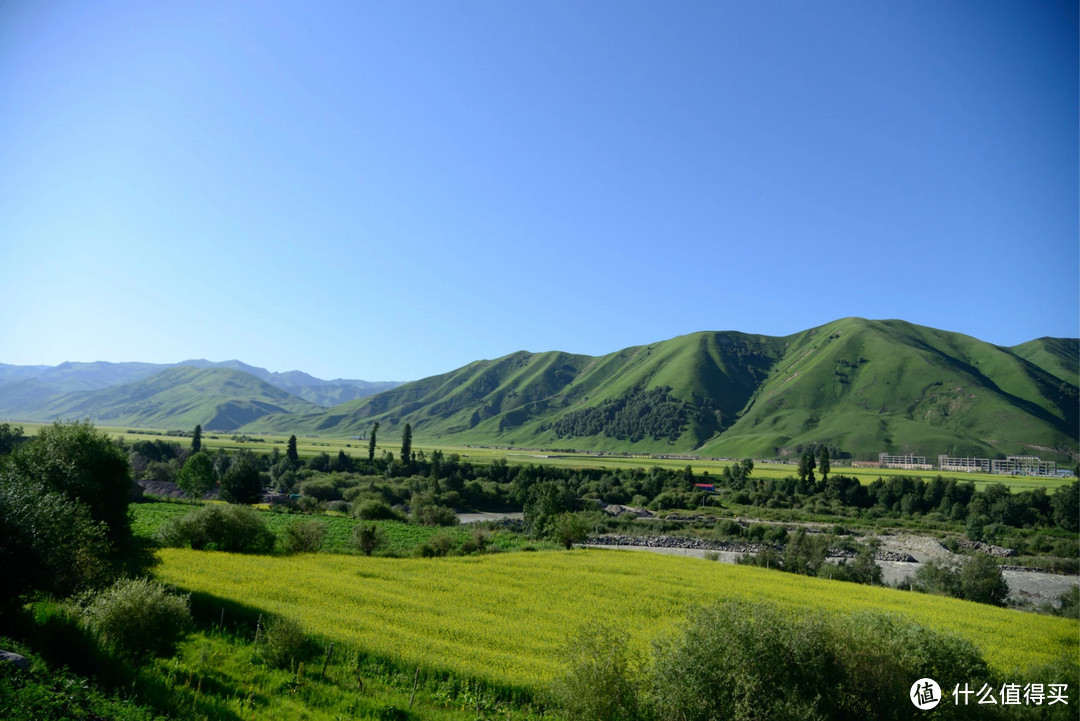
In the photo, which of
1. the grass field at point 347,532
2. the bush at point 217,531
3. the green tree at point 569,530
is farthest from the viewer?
the green tree at point 569,530

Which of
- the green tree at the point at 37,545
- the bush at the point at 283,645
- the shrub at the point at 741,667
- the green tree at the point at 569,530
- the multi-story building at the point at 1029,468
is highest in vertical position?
the green tree at the point at 37,545

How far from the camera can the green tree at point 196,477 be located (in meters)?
95.0

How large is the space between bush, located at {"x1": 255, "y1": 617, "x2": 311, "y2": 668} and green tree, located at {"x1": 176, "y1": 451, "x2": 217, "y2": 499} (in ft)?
277

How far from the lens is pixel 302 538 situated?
5162 centimetres

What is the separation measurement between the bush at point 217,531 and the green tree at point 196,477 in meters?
52.7

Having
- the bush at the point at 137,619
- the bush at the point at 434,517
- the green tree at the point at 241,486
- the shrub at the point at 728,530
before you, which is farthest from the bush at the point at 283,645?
the shrub at the point at 728,530

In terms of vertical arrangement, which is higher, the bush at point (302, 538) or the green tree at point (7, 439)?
the green tree at point (7, 439)

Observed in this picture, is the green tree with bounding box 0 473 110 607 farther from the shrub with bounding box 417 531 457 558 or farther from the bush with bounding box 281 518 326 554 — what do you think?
the shrub with bounding box 417 531 457 558

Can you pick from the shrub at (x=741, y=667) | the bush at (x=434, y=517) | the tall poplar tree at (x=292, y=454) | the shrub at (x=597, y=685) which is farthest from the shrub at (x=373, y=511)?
the shrub at (x=741, y=667)

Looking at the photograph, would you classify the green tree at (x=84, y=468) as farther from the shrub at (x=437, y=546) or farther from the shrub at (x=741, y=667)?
the shrub at (x=741, y=667)

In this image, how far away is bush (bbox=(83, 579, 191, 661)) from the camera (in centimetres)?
1992

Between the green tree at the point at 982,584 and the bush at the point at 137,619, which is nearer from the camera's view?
the bush at the point at 137,619

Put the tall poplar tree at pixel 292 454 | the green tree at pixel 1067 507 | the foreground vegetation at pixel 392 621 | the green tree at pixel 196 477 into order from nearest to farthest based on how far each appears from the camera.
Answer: the foreground vegetation at pixel 392 621, the green tree at pixel 196 477, the green tree at pixel 1067 507, the tall poplar tree at pixel 292 454

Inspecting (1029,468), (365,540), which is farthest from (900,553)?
(1029,468)
